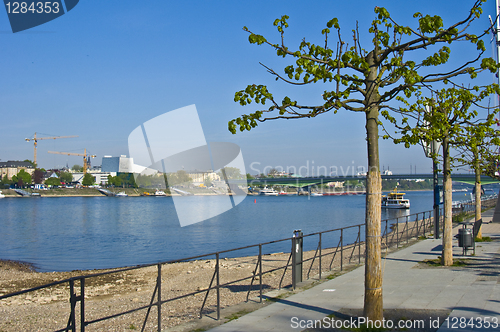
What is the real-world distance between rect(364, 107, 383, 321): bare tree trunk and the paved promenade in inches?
34.1

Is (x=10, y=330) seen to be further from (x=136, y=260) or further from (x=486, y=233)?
(x=486, y=233)


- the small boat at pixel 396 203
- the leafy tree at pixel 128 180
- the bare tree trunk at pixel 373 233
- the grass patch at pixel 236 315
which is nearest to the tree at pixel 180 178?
the leafy tree at pixel 128 180

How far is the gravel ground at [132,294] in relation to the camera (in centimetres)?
1102

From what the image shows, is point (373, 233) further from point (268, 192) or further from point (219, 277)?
point (268, 192)

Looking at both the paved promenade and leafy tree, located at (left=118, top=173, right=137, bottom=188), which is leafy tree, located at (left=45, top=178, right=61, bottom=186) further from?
the paved promenade

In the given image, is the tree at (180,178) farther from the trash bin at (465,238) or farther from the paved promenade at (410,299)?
the paved promenade at (410,299)

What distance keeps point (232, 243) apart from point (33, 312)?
2341cm

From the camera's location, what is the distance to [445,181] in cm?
1348

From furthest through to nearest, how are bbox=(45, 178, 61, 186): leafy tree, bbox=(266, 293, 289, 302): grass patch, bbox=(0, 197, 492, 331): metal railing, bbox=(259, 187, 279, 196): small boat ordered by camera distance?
1. bbox=(45, 178, 61, 186): leafy tree
2. bbox=(259, 187, 279, 196): small boat
3. bbox=(266, 293, 289, 302): grass patch
4. bbox=(0, 197, 492, 331): metal railing

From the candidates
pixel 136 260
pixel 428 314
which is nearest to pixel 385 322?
pixel 428 314

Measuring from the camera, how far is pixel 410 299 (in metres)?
8.77

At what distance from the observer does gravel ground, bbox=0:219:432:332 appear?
11023mm

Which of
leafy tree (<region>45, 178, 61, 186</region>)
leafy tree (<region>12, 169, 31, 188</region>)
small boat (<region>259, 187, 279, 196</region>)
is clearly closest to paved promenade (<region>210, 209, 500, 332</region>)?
small boat (<region>259, 187, 279, 196</region>)

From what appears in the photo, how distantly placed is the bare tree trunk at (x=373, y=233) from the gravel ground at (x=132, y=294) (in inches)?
122
